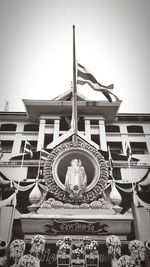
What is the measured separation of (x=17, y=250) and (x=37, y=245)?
97 centimetres

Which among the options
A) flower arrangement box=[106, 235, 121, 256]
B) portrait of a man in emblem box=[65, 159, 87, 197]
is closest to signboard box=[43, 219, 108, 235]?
flower arrangement box=[106, 235, 121, 256]

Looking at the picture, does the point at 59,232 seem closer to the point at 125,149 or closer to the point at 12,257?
the point at 12,257

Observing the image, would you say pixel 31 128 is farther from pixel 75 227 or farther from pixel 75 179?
pixel 75 227

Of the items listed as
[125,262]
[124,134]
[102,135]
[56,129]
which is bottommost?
[125,262]

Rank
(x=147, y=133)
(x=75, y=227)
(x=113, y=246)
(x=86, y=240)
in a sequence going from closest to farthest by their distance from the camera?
(x=113, y=246), (x=86, y=240), (x=75, y=227), (x=147, y=133)

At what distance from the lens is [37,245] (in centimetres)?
1313

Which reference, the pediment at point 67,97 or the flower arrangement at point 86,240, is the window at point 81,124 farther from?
the flower arrangement at point 86,240

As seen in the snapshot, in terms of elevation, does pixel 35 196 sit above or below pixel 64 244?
above

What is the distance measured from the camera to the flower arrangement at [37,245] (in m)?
13.0

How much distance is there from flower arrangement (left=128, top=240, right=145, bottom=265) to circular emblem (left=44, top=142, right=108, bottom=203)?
3.59 meters

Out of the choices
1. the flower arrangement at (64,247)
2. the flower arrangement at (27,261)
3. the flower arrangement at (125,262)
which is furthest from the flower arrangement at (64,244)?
the flower arrangement at (125,262)

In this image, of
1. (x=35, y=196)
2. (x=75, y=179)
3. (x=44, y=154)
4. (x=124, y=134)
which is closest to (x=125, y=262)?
(x=75, y=179)

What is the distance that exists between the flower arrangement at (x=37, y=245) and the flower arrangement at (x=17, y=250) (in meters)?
0.48

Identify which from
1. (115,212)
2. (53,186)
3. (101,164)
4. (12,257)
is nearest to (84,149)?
(101,164)
